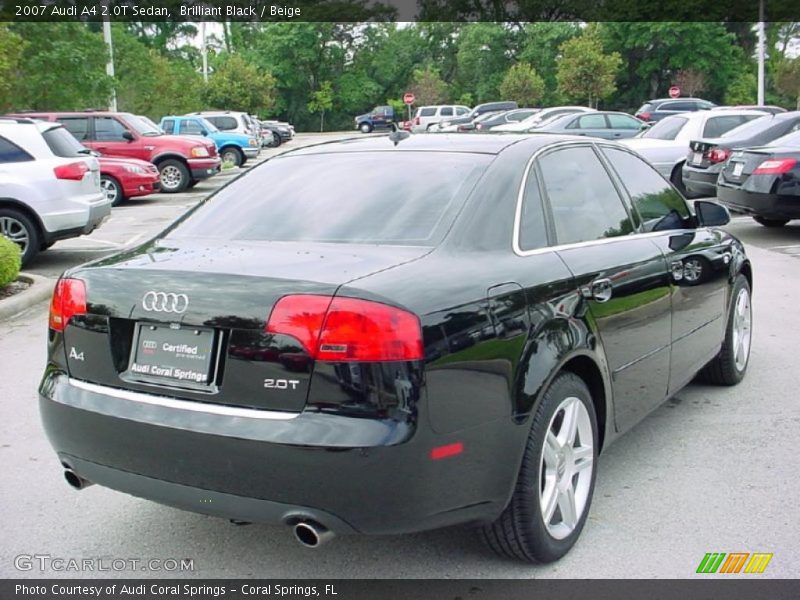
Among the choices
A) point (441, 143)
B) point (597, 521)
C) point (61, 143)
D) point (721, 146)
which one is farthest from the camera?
point (721, 146)

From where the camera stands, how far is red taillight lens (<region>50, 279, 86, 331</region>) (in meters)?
3.44

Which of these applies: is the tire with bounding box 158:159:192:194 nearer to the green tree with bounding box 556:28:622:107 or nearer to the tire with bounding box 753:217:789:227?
the tire with bounding box 753:217:789:227

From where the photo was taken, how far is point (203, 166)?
21.8 metres

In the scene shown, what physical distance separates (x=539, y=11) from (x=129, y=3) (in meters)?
43.9

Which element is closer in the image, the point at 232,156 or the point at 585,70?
the point at 232,156

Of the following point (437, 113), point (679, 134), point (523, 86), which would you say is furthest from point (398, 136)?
point (523, 86)

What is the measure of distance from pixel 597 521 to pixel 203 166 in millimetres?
19153

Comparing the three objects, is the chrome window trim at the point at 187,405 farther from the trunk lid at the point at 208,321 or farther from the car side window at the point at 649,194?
the car side window at the point at 649,194

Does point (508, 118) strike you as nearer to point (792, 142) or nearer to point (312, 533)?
point (792, 142)

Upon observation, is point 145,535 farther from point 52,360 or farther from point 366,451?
point 366,451

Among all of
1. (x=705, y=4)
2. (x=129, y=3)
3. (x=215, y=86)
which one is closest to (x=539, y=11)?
(x=705, y=4)

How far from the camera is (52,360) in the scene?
3576mm

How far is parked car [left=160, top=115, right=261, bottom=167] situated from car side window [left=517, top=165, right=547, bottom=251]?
24084mm

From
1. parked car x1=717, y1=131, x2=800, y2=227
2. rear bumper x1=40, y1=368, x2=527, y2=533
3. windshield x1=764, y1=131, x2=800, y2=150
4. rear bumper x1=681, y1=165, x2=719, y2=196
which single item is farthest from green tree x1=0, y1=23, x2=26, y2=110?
rear bumper x1=40, y1=368, x2=527, y2=533
